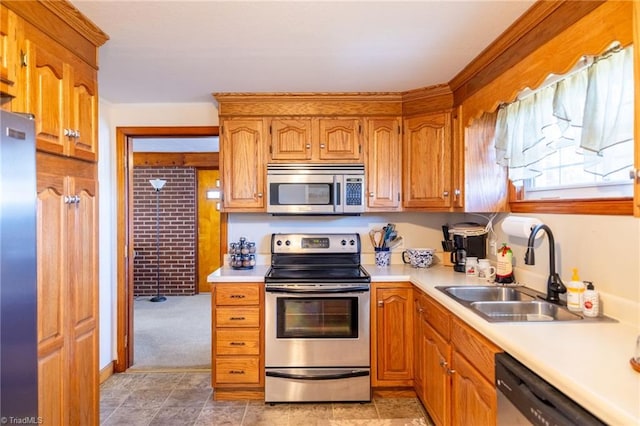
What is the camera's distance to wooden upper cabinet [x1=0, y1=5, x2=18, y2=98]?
50.6 inches

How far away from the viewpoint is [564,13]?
152 centimetres

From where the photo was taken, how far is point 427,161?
2820 millimetres

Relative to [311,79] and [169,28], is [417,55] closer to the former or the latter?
[311,79]

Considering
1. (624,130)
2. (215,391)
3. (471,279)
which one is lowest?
(215,391)

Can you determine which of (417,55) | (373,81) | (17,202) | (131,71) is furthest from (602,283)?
(131,71)

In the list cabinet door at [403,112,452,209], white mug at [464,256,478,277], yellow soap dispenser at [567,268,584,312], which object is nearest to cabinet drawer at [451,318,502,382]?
yellow soap dispenser at [567,268,584,312]

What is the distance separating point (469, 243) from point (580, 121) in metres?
1.22

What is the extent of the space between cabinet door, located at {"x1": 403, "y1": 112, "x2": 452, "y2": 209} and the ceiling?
0.30 m

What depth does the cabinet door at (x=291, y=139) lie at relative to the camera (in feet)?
9.56

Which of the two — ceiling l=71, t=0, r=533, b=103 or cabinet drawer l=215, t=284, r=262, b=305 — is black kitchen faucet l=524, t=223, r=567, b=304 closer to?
ceiling l=71, t=0, r=533, b=103

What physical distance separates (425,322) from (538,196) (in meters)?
1.05

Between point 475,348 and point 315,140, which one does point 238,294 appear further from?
point 475,348

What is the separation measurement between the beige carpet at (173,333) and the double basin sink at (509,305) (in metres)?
2.37

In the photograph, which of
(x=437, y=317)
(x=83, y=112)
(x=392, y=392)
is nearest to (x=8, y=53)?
(x=83, y=112)
